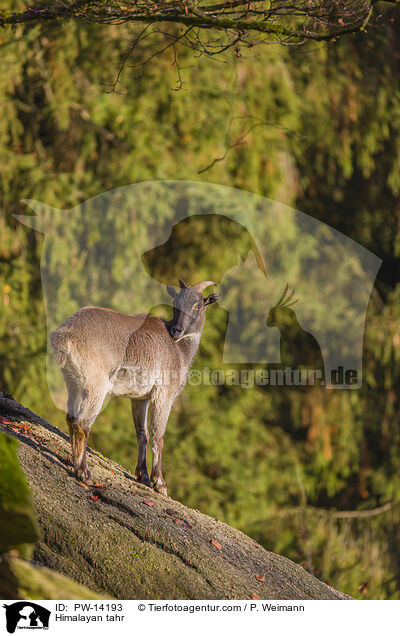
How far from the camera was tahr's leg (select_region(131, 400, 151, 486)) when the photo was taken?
637cm

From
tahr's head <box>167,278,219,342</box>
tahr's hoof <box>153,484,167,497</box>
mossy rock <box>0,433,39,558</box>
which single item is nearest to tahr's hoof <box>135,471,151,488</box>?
tahr's hoof <box>153,484,167,497</box>

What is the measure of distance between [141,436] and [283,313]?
5196mm

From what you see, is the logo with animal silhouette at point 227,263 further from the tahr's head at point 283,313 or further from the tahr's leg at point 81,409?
the tahr's leg at point 81,409

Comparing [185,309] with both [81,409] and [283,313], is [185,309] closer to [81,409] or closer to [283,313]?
[81,409]

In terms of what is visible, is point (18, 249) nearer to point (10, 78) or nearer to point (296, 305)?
point (10, 78)

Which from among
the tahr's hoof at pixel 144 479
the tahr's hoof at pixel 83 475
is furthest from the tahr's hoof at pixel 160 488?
the tahr's hoof at pixel 83 475

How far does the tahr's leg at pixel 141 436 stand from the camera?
6.37m

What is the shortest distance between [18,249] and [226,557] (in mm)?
6429

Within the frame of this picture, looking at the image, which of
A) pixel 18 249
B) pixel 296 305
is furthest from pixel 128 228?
pixel 296 305

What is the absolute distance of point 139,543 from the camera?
5.22 metres
